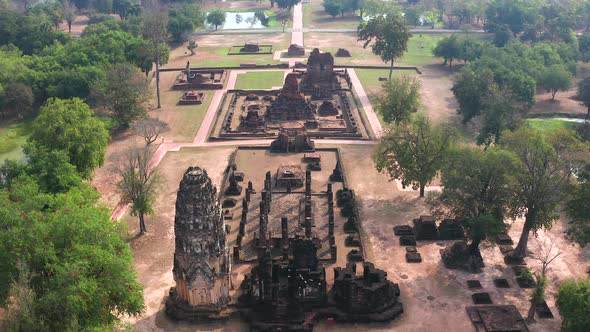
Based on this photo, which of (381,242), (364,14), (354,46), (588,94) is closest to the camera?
(381,242)

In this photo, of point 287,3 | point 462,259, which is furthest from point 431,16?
point 462,259

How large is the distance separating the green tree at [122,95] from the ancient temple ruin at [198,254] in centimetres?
3504

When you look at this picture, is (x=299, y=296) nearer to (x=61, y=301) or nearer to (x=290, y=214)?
(x=290, y=214)

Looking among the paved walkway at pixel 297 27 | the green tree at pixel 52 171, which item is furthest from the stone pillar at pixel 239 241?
the paved walkway at pixel 297 27

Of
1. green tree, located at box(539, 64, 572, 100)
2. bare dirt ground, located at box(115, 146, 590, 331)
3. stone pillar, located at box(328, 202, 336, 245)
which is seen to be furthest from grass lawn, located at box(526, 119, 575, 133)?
stone pillar, located at box(328, 202, 336, 245)

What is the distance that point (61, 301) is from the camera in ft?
98.1

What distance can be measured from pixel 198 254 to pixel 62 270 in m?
8.30

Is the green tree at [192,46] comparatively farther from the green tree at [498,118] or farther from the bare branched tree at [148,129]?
the green tree at [498,118]

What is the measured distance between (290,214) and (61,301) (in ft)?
72.7

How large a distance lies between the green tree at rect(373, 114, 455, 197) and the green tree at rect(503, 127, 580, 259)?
7820 mm

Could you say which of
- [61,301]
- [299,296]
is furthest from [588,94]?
[61,301]

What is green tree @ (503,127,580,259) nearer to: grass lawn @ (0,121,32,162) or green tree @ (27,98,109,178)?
green tree @ (27,98,109,178)

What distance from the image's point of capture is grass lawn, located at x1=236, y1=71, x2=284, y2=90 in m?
87.4

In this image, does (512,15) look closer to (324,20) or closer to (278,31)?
(324,20)
